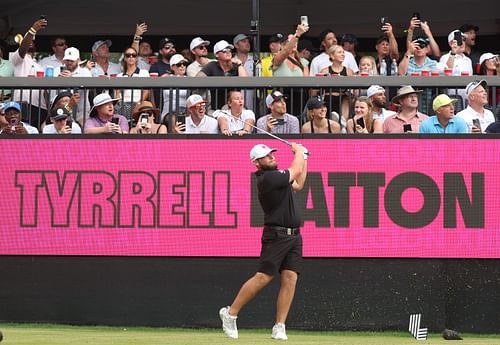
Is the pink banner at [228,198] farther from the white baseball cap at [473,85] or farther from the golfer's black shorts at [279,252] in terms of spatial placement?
the golfer's black shorts at [279,252]

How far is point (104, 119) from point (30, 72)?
6.27 feet

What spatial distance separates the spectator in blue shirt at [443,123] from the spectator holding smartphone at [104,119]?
3.64m

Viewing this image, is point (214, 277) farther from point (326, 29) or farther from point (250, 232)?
point (326, 29)

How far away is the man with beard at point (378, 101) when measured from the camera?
50.2 feet

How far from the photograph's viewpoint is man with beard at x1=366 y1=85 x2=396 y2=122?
1529 cm

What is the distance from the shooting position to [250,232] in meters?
15.4

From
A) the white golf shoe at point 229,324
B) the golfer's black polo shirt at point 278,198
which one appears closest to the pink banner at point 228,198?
the golfer's black polo shirt at point 278,198

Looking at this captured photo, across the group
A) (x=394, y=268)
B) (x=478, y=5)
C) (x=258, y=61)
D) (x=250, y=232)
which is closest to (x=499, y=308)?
(x=394, y=268)

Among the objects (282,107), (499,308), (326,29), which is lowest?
(499,308)

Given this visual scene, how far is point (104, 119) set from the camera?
15.5m

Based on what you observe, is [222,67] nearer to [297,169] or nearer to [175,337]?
[297,169]

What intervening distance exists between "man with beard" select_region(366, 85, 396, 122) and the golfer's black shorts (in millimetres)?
2638

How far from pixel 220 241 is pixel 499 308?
11.2 feet

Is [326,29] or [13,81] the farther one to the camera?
[326,29]
